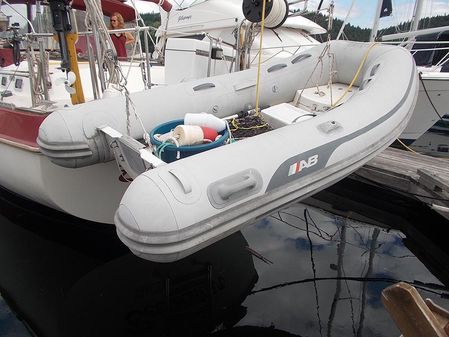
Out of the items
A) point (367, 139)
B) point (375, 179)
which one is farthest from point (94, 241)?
point (375, 179)

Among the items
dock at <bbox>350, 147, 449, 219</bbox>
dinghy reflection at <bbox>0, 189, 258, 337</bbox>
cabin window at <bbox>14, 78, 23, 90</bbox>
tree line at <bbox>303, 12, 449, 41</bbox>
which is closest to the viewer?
dinghy reflection at <bbox>0, 189, 258, 337</bbox>

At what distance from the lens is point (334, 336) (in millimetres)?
2348

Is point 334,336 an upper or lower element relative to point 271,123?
lower

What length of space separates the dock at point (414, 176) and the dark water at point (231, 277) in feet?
1.04

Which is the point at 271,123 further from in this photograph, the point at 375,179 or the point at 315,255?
the point at 375,179

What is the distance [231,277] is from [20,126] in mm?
1930

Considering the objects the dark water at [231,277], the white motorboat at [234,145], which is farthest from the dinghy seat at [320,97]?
the dark water at [231,277]

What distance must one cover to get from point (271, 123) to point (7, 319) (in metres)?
2.27

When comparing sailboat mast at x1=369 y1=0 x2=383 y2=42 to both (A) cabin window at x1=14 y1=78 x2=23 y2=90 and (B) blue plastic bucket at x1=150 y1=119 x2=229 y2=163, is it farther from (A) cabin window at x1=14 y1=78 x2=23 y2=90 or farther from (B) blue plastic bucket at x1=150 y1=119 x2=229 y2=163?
(A) cabin window at x1=14 y1=78 x2=23 y2=90

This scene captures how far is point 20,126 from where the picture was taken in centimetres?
280

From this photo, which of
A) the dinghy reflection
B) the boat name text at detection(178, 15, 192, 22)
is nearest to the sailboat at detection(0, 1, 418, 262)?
the dinghy reflection

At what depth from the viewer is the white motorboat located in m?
1.65

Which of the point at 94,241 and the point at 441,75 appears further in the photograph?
the point at 441,75

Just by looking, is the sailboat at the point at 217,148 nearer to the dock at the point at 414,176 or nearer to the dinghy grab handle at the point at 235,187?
the dinghy grab handle at the point at 235,187
